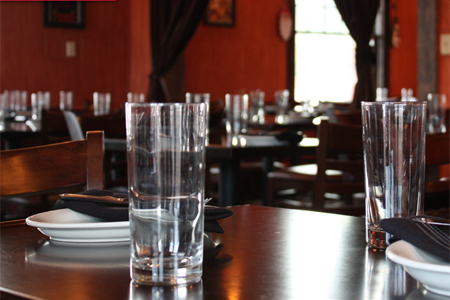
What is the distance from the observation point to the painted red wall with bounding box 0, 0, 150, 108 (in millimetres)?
5484

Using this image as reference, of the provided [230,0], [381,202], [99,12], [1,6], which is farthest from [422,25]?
[381,202]

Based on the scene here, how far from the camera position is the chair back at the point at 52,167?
3.83 ft

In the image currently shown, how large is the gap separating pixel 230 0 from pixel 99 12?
1520mm

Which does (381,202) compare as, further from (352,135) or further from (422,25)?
(422,25)

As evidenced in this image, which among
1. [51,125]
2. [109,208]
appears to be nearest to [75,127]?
[51,125]

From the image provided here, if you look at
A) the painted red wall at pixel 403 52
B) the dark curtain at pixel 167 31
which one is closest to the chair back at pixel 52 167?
the dark curtain at pixel 167 31

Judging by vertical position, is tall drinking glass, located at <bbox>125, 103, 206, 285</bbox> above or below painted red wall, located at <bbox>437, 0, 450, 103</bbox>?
below

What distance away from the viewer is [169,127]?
54cm

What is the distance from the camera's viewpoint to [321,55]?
7.57 m

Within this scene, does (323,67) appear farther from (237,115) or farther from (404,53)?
(237,115)

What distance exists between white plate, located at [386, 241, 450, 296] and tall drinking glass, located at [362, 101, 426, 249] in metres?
0.17

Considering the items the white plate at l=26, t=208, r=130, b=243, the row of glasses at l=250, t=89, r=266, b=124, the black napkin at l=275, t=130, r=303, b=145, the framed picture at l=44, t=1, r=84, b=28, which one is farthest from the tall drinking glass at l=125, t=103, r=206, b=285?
the framed picture at l=44, t=1, r=84, b=28

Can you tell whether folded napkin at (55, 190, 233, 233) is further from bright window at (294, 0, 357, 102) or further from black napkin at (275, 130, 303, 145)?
bright window at (294, 0, 357, 102)

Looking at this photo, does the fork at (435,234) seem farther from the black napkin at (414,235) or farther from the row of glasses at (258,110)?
the row of glasses at (258,110)
